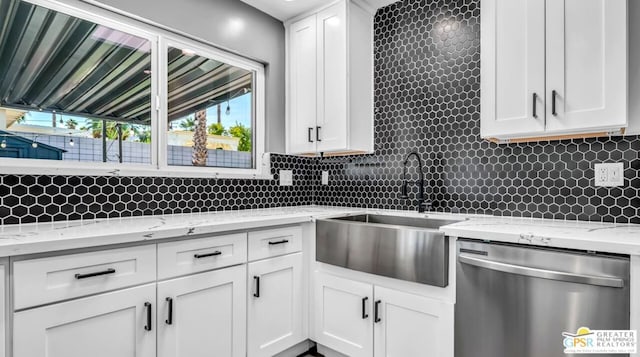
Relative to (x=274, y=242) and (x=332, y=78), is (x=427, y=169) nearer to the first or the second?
(x=332, y=78)

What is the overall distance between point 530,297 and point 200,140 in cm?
212

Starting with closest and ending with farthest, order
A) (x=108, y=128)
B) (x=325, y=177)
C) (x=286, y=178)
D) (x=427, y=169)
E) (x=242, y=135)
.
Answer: (x=108, y=128) < (x=427, y=169) < (x=242, y=135) < (x=286, y=178) < (x=325, y=177)

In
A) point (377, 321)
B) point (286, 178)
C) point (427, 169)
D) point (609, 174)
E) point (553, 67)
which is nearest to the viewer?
point (553, 67)

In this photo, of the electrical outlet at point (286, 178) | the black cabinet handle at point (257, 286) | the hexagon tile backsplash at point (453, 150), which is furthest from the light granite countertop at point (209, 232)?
the electrical outlet at point (286, 178)

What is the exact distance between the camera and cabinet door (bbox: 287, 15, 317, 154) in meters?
2.61

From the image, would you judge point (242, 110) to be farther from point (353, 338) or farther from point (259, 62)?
point (353, 338)

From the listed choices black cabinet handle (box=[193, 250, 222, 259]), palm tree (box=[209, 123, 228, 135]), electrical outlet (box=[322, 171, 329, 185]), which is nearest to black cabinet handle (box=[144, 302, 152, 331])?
black cabinet handle (box=[193, 250, 222, 259])

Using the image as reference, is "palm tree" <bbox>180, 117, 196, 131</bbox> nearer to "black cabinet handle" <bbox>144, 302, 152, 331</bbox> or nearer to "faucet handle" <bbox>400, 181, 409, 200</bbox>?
"black cabinet handle" <bbox>144, 302, 152, 331</bbox>

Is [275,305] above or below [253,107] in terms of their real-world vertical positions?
below

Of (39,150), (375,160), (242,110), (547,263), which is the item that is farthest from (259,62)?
(547,263)

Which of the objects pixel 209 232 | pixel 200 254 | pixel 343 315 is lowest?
pixel 343 315

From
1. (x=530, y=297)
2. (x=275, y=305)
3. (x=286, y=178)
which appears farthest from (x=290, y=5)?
(x=530, y=297)

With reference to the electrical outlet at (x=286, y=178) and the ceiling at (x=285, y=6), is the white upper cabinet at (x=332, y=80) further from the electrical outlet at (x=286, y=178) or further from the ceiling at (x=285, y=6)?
the electrical outlet at (x=286, y=178)

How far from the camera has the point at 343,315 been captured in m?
2.00
